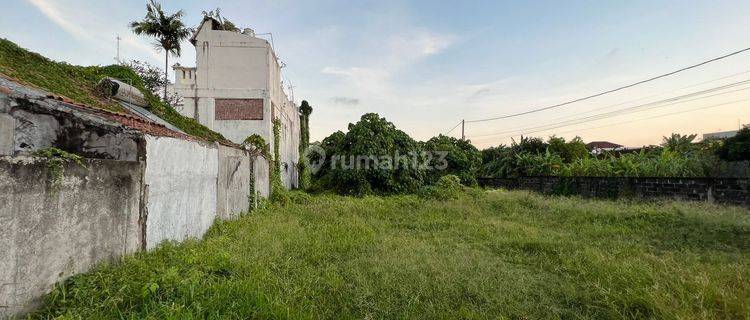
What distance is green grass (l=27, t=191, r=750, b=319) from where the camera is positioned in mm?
2730

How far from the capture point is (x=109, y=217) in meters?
2.93

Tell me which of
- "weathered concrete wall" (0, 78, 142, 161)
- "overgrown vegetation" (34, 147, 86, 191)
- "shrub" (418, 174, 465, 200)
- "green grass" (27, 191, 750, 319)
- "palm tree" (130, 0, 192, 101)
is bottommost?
"green grass" (27, 191, 750, 319)

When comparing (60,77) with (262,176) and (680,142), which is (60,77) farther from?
(680,142)

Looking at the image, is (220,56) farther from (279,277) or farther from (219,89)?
(279,277)

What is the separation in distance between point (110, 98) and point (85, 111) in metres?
3.38

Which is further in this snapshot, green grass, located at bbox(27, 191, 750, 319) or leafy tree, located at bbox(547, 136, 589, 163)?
leafy tree, located at bbox(547, 136, 589, 163)

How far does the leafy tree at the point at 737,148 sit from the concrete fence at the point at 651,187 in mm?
3655

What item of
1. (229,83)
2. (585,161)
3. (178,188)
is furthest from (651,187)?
(229,83)

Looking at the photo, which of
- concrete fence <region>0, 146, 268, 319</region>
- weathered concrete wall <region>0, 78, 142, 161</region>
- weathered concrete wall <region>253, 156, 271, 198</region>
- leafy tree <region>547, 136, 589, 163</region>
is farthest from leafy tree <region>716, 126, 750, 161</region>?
weathered concrete wall <region>0, 78, 142, 161</region>

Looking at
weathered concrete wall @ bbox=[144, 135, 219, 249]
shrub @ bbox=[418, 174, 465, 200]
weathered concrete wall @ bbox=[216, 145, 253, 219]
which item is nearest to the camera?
weathered concrete wall @ bbox=[144, 135, 219, 249]

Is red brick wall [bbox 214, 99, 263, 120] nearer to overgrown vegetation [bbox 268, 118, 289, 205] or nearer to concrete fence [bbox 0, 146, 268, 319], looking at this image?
overgrown vegetation [bbox 268, 118, 289, 205]

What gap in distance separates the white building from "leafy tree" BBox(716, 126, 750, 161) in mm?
14213

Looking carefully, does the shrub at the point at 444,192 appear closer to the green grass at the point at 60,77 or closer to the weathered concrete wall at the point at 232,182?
the weathered concrete wall at the point at 232,182

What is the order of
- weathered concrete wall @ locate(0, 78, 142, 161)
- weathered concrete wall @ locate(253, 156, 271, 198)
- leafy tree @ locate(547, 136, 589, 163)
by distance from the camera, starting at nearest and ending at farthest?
weathered concrete wall @ locate(0, 78, 142, 161)
weathered concrete wall @ locate(253, 156, 271, 198)
leafy tree @ locate(547, 136, 589, 163)
